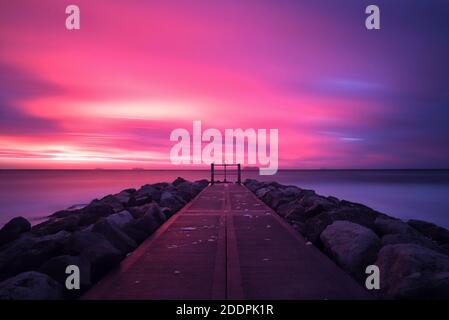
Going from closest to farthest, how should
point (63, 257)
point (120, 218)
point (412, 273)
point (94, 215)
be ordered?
point (412, 273) → point (63, 257) → point (120, 218) → point (94, 215)

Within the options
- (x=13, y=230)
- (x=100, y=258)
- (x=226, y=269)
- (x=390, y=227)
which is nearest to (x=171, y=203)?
(x=13, y=230)

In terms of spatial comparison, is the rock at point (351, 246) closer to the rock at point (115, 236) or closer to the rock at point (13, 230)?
the rock at point (115, 236)

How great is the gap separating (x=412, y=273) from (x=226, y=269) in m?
2.37

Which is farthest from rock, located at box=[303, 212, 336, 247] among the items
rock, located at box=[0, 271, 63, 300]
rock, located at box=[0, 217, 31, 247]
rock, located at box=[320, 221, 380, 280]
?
rock, located at box=[0, 217, 31, 247]

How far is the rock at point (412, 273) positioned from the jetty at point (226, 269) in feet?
1.32

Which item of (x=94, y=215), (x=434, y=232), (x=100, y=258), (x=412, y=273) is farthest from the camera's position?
(x=434, y=232)

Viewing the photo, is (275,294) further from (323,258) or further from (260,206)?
(260,206)

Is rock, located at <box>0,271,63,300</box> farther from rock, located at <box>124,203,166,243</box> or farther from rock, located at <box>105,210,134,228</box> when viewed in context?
rock, located at <box>105,210,134,228</box>

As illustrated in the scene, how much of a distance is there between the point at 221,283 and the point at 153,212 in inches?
190

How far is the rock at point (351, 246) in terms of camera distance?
5.53m

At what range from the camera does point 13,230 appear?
10.9m

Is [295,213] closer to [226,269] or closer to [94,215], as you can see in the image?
[226,269]

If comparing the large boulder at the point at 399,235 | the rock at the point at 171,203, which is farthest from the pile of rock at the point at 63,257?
the large boulder at the point at 399,235
